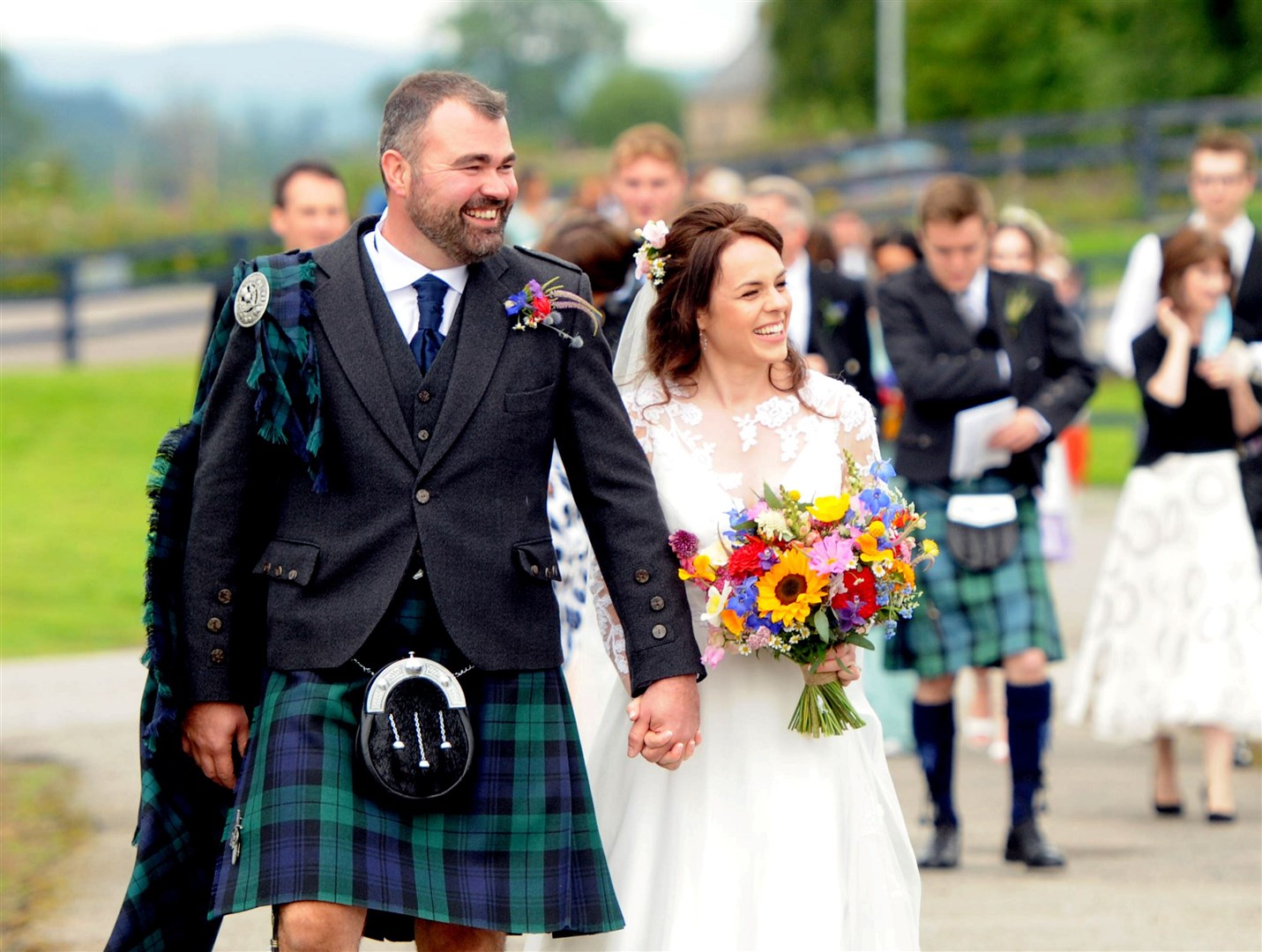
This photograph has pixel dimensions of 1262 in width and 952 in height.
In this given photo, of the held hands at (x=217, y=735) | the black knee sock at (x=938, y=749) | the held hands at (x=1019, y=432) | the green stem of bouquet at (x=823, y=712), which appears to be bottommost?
the black knee sock at (x=938, y=749)

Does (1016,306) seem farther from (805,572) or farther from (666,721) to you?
(666,721)

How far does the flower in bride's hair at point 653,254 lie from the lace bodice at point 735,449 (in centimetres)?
30

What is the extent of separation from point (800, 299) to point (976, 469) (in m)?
1.82

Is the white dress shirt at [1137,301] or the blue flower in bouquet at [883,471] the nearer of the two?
the blue flower in bouquet at [883,471]

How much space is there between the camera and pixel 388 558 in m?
4.37

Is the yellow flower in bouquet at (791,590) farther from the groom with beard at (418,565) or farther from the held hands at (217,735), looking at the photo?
the held hands at (217,735)

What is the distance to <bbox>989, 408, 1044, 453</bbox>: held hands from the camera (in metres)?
7.12

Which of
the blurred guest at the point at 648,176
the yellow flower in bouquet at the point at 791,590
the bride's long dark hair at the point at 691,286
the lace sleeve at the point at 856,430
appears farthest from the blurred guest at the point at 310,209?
the yellow flower in bouquet at the point at 791,590

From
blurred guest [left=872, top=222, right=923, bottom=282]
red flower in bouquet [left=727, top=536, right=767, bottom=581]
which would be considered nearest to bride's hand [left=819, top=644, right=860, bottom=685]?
red flower in bouquet [left=727, top=536, right=767, bottom=581]

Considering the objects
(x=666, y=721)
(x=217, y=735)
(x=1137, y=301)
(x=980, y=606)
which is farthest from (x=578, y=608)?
(x=1137, y=301)

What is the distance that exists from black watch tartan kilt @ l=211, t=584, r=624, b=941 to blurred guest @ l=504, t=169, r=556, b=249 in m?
10.4

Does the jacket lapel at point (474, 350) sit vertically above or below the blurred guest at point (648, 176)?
below

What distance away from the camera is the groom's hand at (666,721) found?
4.54 m

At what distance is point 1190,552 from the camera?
315 inches
